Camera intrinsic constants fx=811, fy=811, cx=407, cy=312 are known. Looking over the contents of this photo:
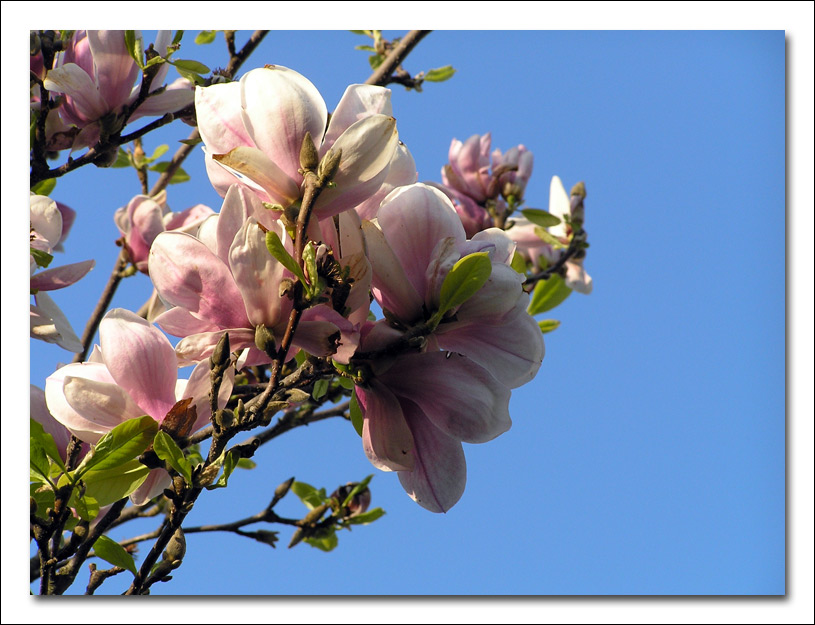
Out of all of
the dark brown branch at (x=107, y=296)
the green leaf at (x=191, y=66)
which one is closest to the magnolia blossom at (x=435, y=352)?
the green leaf at (x=191, y=66)

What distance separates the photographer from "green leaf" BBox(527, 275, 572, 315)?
157 centimetres

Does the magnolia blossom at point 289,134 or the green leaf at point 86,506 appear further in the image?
the green leaf at point 86,506

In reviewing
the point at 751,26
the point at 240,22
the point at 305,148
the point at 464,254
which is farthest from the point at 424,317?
the point at 751,26

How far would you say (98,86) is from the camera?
1.06 metres

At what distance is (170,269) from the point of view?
0.66 metres

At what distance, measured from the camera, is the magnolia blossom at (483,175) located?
1.62 m

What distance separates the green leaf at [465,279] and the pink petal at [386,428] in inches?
3.9

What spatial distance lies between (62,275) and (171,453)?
0.46 m

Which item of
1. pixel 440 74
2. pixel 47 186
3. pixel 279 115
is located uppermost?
pixel 440 74

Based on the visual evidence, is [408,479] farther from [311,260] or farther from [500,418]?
[311,260]

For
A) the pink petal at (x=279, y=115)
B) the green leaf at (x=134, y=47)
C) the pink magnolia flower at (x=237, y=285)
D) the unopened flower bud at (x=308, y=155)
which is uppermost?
the green leaf at (x=134, y=47)

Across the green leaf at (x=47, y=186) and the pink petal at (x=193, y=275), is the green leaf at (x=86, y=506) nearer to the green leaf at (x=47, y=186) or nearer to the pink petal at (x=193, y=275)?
the pink petal at (x=193, y=275)

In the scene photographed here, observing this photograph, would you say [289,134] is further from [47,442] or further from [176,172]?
[176,172]

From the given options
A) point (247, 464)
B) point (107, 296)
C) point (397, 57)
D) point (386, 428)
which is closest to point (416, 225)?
point (386, 428)
